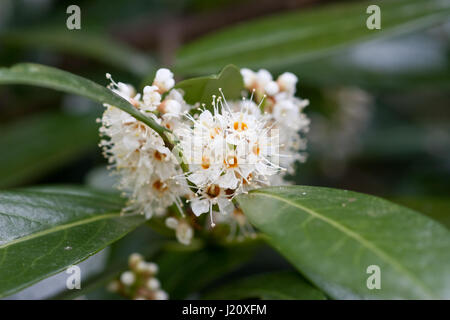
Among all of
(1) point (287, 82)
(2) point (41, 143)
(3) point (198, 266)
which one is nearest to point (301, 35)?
(1) point (287, 82)

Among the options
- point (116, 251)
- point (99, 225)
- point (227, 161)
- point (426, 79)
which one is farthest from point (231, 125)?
point (426, 79)

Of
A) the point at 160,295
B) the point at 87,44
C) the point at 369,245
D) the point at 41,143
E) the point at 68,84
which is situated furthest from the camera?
the point at 87,44

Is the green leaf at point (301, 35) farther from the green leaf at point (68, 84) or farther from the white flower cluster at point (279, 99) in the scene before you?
the green leaf at point (68, 84)

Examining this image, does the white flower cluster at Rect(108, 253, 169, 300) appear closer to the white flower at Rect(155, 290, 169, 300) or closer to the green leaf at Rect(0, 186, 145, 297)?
the white flower at Rect(155, 290, 169, 300)

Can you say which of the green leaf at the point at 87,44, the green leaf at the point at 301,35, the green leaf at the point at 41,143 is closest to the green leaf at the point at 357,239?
the green leaf at the point at 301,35

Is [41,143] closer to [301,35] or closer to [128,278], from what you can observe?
[128,278]
